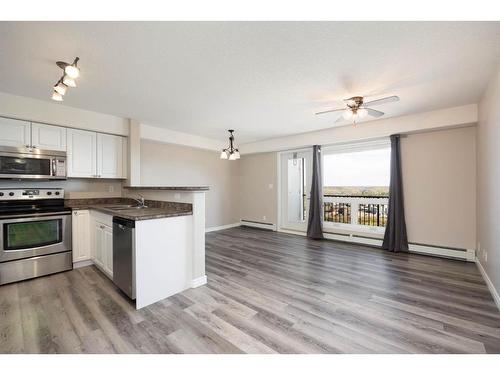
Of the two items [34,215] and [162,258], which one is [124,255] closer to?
[162,258]

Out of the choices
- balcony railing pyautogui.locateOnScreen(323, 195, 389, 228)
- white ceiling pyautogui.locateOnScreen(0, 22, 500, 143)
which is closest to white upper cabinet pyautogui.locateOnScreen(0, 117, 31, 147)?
white ceiling pyautogui.locateOnScreen(0, 22, 500, 143)

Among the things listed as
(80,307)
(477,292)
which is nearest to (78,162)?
(80,307)

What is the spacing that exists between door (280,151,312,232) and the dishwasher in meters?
4.21

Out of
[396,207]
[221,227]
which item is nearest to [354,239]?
[396,207]

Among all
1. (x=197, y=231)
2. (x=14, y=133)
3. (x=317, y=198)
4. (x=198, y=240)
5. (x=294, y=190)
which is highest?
(x=14, y=133)

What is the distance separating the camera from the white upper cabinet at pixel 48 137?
3.16 meters

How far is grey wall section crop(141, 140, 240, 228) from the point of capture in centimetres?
485

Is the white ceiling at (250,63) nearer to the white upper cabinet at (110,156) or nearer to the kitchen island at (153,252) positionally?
the white upper cabinet at (110,156)

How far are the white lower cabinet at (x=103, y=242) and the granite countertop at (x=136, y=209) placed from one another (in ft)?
0.46

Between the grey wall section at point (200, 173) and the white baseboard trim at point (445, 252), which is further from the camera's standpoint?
the grey wall section at point (200, 173)

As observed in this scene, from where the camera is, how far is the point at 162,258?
239 cm

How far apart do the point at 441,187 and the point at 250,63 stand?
3942 mm

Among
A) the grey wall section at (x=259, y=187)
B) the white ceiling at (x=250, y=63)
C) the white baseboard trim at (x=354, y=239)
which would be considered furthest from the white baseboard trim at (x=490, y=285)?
the grey wall section at (x=259, y=187)

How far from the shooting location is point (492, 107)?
244cm
